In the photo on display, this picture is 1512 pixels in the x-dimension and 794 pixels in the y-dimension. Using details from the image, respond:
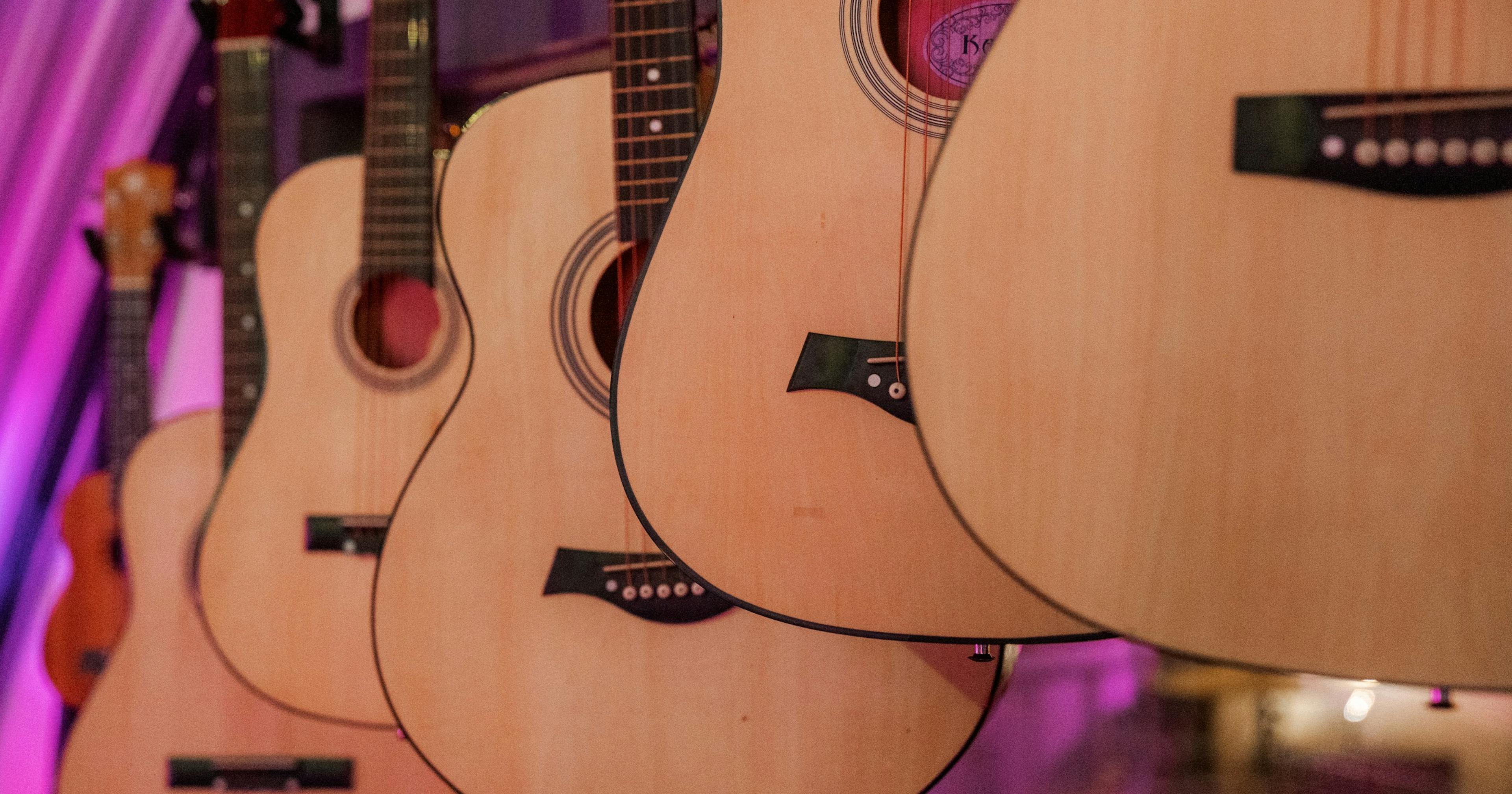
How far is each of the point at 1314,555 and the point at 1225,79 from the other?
265 mm

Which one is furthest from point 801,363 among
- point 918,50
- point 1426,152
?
point 1426,152

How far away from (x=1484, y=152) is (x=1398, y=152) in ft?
0.13

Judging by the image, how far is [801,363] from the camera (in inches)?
27.1

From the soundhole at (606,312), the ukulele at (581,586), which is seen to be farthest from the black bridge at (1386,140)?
the soundhole at (606,312)

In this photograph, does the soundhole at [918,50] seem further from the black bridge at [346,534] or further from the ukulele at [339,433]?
the black bridge at [346,534]

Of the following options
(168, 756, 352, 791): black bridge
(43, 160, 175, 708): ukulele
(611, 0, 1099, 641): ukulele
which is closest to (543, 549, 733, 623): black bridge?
(611, 0, 1099, 641): ukulele

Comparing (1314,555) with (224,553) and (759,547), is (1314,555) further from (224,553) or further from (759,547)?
(224,553)

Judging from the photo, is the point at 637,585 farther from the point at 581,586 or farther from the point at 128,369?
the point at 128,369

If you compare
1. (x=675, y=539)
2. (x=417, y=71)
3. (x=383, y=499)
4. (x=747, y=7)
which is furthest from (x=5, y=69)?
(x=675, y=539)

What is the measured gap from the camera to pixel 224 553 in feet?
3.80

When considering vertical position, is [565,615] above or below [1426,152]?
below

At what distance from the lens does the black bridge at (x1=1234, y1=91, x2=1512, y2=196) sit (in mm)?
494

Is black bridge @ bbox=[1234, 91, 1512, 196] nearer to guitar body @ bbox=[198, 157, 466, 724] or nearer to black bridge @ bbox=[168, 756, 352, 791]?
guitar body @ bbox=[198, 157, 466, 724]

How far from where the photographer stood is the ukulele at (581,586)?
82 cm
